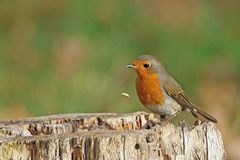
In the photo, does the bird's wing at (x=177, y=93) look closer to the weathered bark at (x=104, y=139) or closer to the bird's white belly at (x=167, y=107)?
the bird's white belly at (x=167, y=107)

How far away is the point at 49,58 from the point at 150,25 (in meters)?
2.04

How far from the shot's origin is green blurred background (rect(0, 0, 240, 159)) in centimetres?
1033

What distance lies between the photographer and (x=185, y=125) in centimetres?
608

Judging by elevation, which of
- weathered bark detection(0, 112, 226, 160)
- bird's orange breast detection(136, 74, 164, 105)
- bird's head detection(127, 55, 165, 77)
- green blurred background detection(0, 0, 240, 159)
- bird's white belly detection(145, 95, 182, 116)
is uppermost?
green blurred background detection(0, 0, 240, 159)

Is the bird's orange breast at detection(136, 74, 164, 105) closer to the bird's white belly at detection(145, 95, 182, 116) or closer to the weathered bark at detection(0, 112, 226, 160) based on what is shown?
the bird's white belly at detection(145, 95, 182, 116)

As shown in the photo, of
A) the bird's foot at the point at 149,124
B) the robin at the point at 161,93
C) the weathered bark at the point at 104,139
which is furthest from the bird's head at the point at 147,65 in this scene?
the bird's foot at the point at 149,124

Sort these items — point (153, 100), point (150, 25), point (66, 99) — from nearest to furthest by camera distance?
point (153, 100) → point (66, 99) → point (150, 25)

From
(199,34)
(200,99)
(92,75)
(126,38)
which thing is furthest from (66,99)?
(199,34)

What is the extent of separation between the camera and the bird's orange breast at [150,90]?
7574 millimetres

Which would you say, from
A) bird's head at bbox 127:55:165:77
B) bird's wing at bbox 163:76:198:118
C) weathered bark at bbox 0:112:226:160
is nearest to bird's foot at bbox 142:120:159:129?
weathered bark at bbox 0:112:226:160

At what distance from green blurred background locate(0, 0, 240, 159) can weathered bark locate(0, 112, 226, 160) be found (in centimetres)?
337

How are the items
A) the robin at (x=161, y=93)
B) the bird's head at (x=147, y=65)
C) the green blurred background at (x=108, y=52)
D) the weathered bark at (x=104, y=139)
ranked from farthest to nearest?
the green blurred background at (x=108, y=52) → the robin at (x=161, y=93) → the bird's head at (x=147, y=65) → the weathered bark at (x=104, y=139)

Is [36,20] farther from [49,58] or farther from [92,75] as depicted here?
[92,75]

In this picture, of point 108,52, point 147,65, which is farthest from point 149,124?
point 108,52
